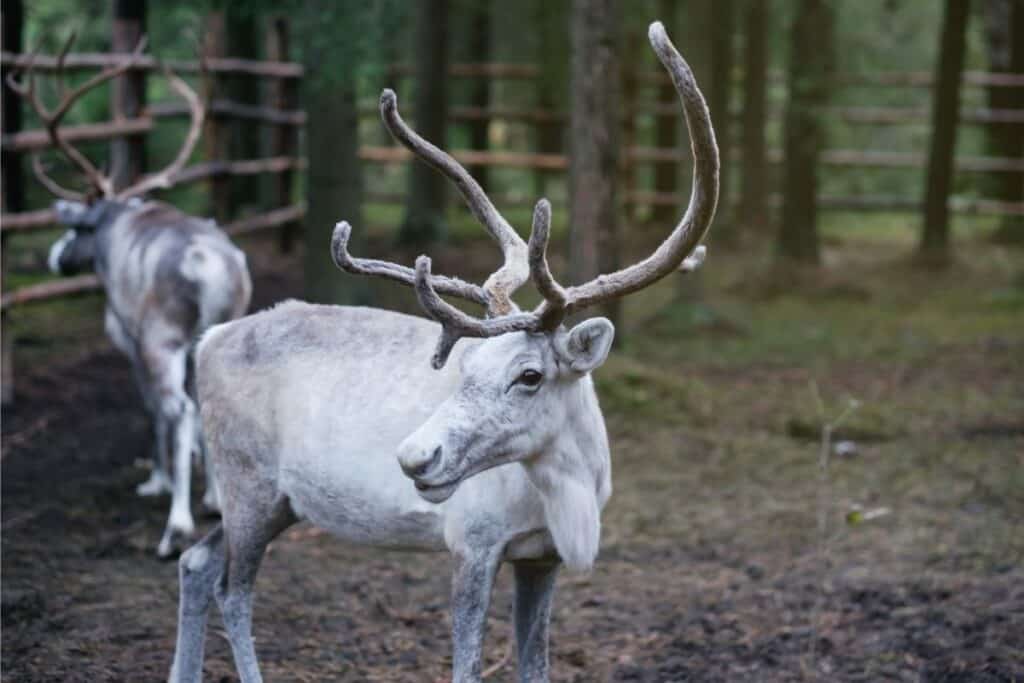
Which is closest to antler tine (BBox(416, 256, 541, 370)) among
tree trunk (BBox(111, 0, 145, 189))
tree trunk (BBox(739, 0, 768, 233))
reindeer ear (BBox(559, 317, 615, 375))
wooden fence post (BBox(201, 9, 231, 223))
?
reindeer ear (BBox(559, 317, 615, 375))

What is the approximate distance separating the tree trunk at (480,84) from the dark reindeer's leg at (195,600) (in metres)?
13.7

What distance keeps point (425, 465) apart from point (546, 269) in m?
0.65

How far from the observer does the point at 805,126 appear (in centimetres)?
1366

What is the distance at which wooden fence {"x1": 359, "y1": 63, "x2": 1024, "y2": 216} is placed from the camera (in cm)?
1627

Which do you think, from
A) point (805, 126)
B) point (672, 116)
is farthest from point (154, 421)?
point (672, 116)

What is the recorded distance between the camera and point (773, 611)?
5.50 metres

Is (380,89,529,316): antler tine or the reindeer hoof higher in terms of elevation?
(380,89,529,316): antler tine

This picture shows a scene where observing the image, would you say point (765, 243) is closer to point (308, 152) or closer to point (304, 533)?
point (308, 152)

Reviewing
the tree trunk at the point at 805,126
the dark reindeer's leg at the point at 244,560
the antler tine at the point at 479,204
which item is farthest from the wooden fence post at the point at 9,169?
the tree trunk at the point at 805,126

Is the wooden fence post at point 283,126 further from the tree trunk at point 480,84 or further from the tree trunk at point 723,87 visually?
the tree trunk at point 723,87

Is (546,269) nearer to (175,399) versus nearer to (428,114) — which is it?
(175,399)

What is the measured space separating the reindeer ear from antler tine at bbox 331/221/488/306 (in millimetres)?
→ 307

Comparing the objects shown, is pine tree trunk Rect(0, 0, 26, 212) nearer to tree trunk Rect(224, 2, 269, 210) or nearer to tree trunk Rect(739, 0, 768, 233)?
tree trunk Rect(224, 2, 269, 210)

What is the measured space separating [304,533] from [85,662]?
190 cm
